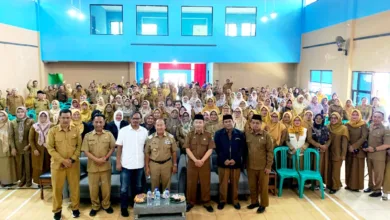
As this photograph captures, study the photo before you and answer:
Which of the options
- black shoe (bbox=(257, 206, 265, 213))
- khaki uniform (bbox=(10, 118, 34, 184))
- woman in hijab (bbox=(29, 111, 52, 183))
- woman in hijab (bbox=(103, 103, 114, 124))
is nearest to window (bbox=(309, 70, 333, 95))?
black shoe (bbox=(257, 206, 265, 213))

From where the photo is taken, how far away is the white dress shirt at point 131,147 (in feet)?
14.6

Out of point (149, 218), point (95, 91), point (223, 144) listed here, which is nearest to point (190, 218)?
point (149, 218)

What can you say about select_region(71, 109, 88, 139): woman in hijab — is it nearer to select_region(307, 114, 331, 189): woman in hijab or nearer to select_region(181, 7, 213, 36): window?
select_region(307, 114, 331, 189): woman in hijab

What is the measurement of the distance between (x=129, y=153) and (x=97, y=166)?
19.2 inches

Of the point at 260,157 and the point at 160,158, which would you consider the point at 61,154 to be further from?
the point at 260,157

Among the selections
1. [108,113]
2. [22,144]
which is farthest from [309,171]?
[22,144]

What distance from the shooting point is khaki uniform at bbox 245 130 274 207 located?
4.59 meters

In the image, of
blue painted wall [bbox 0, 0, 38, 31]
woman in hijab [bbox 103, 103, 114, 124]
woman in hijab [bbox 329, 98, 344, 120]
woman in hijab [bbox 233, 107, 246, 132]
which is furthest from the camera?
blue painted wall [bbox 0, 0, 38, 31]

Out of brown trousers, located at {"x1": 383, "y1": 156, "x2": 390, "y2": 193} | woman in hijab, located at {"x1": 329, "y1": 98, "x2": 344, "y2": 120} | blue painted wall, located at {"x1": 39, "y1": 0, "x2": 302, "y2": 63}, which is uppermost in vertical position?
blue painted wall, located at {"x1": 39, "y1": 0, "x2": 302, "y2": 63}

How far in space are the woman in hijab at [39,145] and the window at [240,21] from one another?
9.98m

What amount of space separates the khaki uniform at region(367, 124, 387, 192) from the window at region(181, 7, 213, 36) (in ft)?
31.2

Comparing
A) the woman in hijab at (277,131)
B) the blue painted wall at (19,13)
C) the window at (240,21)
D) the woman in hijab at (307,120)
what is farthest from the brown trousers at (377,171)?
the blue painted wall at (19,13)

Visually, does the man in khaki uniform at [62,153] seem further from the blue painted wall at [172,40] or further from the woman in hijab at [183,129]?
the blue painted wall at [172,40]

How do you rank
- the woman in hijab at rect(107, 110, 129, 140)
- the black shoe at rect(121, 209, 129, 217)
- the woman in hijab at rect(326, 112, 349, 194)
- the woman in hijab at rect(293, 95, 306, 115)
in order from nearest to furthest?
the black shoe at rect(121, 209, 129, 217) < the woman in hijab at rect(326, 112, 349, 194) < the woman in hijab at rect(107, 110, 129, 140) < the woman in hijab at rect(293, 95, 306, 115)
